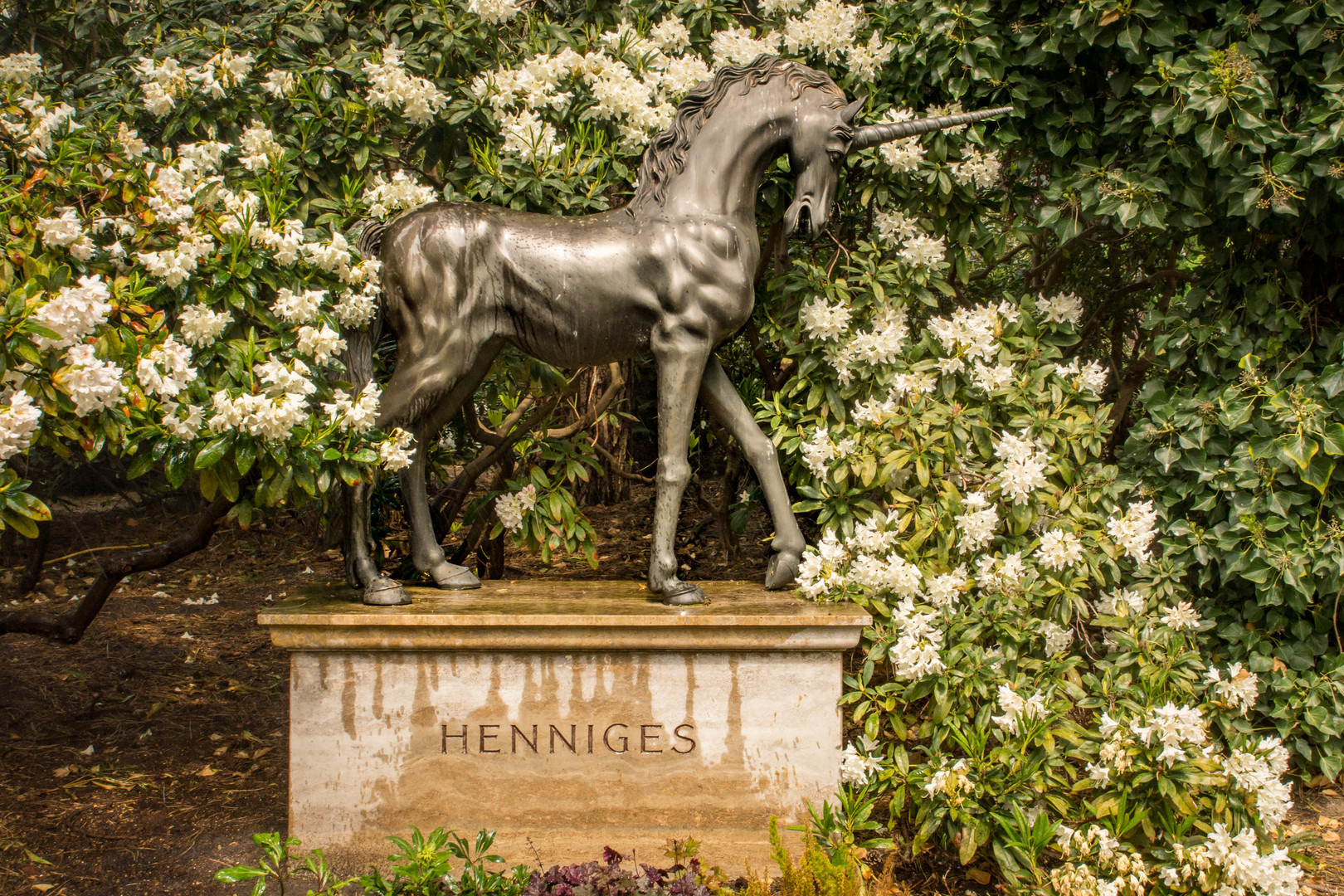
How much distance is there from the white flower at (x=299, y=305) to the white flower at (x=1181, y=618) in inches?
127

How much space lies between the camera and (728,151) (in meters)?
3.62

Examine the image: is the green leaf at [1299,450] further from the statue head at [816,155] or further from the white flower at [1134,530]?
the statue head at [816,155]

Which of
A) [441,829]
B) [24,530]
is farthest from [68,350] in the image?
[441,829]

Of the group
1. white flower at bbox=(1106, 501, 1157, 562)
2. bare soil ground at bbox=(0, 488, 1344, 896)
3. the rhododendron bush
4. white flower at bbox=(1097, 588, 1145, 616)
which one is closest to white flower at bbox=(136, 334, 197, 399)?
the rhododendron bush

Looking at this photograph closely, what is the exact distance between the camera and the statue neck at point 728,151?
3.61 meters

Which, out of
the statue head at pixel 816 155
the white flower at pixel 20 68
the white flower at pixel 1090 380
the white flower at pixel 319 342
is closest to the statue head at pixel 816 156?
the statue head at pixel 816 155

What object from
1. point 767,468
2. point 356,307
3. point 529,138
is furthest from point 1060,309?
point 356,307

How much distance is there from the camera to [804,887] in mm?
2869

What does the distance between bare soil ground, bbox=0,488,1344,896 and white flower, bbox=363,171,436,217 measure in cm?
236

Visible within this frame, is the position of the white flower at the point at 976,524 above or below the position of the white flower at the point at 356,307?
below

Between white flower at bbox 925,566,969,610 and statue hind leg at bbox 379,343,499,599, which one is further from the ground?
statue hind leg at bbox 379,343,499,599

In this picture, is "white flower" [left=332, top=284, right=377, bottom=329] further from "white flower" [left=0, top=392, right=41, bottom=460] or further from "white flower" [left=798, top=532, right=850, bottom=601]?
"white flower" [left=798, top=532, right=850, bottom=601]

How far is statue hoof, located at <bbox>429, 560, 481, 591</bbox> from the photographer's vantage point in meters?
3.81

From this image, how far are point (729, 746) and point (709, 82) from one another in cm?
234
